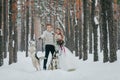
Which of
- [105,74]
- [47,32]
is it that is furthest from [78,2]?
[105,74]

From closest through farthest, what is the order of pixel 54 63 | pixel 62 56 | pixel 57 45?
pixel 54 63 < pixel 62 56 < pixel 57 45

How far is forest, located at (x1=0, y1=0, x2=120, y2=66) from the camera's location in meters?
15.8

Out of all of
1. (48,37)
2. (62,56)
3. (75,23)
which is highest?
(75,23)

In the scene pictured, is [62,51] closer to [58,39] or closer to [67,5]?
[58,39]

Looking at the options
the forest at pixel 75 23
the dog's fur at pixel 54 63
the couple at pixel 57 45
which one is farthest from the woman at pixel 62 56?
the forest at pixel 75 23

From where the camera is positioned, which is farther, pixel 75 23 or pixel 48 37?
pixel 75 23

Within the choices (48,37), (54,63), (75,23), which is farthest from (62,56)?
(75,23)

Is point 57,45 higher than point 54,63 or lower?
higher

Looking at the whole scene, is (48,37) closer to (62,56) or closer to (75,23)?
(62,56)

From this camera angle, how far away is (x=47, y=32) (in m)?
16.4

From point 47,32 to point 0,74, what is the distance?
3452mm

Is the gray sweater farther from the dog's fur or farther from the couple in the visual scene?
the dog's fur

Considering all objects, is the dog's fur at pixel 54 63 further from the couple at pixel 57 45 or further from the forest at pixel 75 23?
the forest at pixel 75 23

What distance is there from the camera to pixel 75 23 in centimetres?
3478
